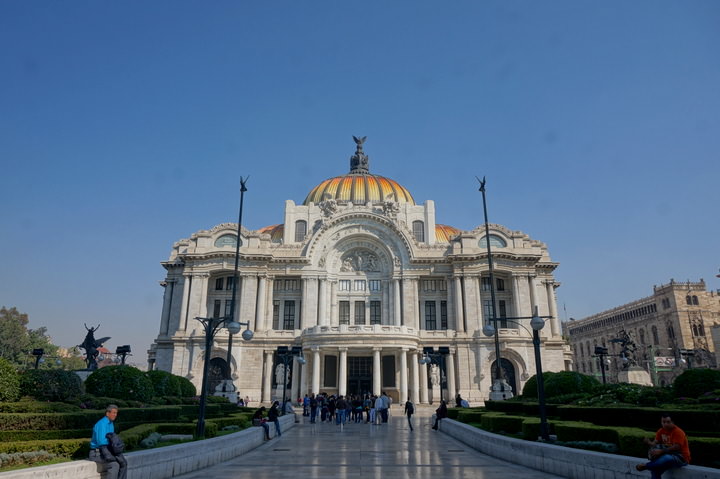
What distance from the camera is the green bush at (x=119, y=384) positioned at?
888 inches

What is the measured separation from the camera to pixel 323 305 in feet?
177

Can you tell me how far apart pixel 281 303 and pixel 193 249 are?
11.5 meters

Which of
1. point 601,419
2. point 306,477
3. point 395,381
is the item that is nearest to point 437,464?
point 306,477

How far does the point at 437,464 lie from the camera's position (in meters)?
14.6

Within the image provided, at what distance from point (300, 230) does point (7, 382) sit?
47398 millimetres

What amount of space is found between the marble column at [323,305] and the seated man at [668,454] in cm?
4534

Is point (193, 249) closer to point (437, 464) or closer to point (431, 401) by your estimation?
point (431, 401)

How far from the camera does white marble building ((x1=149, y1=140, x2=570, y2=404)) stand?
165 feet

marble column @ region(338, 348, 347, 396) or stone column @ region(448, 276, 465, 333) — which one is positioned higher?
stone column @ region(448, 276, 465, 333)

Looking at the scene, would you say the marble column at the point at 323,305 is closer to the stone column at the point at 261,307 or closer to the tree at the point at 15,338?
the stone column at the point at 261,307

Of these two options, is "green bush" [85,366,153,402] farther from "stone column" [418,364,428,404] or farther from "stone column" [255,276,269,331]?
"stone column" [418,364,428,404]

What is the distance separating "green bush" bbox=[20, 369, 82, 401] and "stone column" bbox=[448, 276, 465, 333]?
3973cm

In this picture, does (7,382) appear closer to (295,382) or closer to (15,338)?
(295,382)

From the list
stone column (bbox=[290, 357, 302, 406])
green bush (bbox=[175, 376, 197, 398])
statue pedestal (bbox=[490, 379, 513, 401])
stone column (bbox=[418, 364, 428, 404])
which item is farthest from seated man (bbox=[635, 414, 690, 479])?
stone column (bbox=[290, 357, 302, 406])
